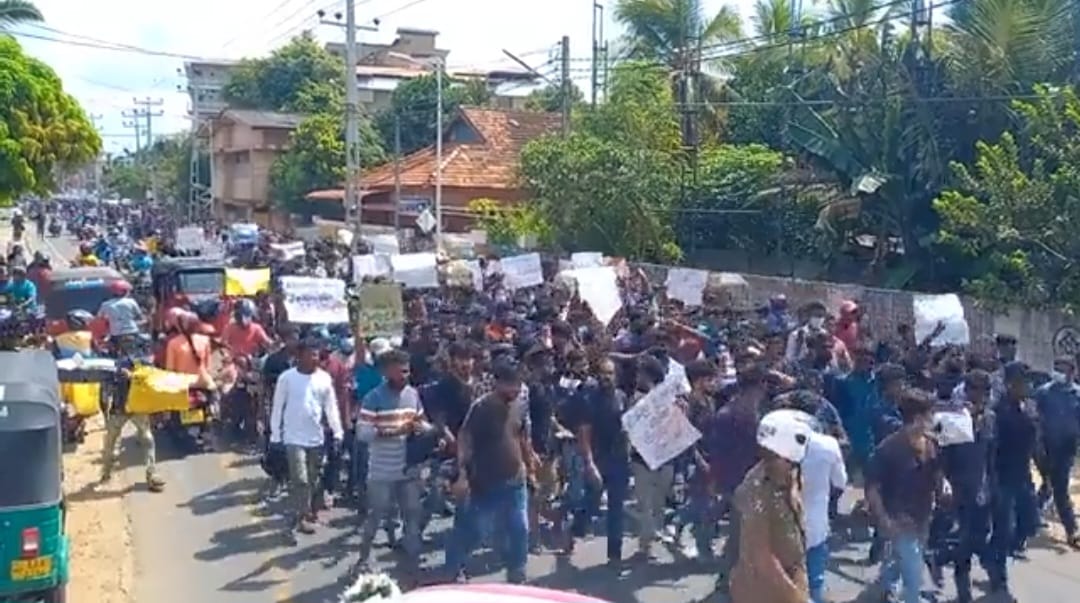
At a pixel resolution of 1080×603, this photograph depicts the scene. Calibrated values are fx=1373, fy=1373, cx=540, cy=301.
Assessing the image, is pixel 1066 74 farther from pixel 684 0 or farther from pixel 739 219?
pixel 684 0

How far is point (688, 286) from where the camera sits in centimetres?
1969

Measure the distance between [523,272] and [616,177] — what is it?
9736mm

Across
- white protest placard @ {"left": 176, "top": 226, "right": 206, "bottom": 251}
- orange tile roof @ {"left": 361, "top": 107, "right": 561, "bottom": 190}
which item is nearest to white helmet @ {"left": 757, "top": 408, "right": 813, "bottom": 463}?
white protest placard @ {"left": 176, "top": 226, "right": 206, "bottom": 251}

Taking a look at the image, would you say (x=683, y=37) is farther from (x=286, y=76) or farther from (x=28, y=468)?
(x=286, y=76)

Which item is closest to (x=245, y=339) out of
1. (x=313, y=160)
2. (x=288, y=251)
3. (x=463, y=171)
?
(x=288, y=251)

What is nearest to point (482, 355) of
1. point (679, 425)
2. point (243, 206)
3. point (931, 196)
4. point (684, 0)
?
point (679, 425)

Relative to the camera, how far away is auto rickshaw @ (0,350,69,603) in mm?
8047

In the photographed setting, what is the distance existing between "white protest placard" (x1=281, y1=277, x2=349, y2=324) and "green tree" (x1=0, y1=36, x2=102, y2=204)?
13.1 m

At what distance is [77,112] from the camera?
102 feet

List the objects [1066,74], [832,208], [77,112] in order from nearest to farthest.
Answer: [1066,74] → [832,208] → [77,112]

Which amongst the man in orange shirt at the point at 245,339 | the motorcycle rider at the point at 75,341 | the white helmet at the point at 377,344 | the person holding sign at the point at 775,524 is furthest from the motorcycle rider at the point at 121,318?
the person holding sign at the point at 775,524

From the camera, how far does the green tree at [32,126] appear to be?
26531 mm

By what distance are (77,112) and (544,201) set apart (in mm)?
10820

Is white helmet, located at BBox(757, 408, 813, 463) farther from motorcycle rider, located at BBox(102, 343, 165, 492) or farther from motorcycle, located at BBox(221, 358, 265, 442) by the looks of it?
motorcycle, located at BBox(221, 358, 265, 442)
